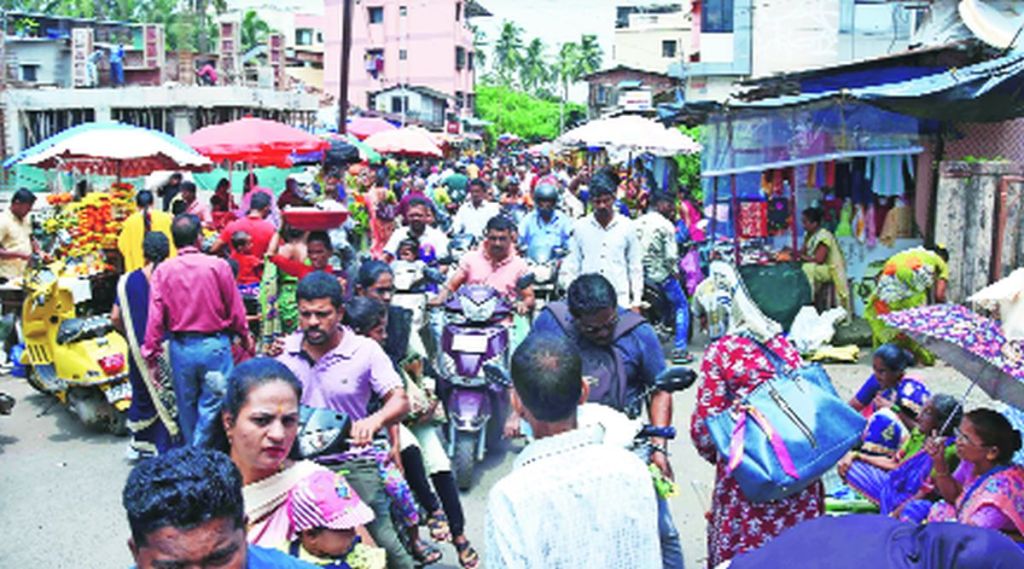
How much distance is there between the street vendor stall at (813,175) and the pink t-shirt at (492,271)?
4330 mm

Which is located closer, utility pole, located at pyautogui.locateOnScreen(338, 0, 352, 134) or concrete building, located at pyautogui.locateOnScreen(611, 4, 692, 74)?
utility pole, located at pyautogui.locateOnScreen(338, 0, 352, 134)

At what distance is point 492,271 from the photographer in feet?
23.6

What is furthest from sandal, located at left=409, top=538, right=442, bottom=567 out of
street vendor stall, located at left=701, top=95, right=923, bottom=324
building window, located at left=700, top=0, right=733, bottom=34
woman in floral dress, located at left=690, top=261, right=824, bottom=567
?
building window, located at left=700, top=0, right=733, bottom=34

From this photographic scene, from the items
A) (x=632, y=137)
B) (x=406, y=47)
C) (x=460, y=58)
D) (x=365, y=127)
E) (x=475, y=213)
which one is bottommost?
(x=475, y=213)

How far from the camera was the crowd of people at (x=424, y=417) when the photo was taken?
257 centimetres

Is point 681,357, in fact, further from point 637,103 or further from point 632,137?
point 637,103

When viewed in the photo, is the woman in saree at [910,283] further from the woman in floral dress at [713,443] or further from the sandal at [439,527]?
the woman in floral dress at [713,443]

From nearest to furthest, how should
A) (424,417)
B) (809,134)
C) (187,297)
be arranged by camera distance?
(424,417), (187,297), (809,134)

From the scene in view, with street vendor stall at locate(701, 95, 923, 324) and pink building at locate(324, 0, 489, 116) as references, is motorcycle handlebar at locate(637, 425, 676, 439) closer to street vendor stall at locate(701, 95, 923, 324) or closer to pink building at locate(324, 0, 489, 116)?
street vendor stall at locate(701, 95, 923, 324)

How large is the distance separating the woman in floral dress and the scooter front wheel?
2.62 meters

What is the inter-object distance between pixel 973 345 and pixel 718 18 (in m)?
26.1

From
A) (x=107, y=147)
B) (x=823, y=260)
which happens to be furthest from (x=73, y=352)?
(x=823, y=260)

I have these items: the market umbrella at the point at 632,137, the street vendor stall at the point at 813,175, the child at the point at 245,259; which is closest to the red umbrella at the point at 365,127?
the market umbrella at the point at 632,137

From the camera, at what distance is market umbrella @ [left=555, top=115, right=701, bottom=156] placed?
12852mm
